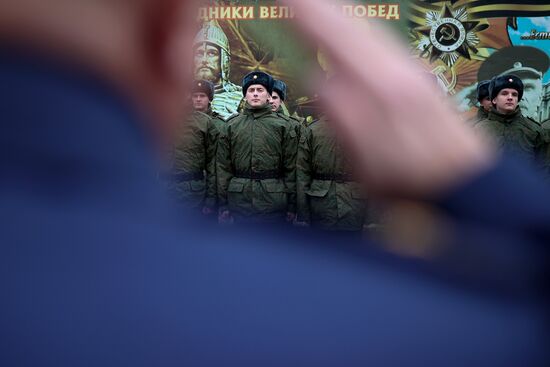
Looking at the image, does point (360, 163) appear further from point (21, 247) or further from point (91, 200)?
point (21, 247)

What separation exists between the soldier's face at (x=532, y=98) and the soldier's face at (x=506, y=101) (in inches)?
107

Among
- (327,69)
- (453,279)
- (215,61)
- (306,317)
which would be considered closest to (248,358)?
(306,317)

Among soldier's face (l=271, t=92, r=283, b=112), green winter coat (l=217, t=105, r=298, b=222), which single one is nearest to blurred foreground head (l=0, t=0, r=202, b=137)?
green winter coat (l=217, t=105, r=298, b=222)

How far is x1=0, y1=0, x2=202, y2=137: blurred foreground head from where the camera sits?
2.24 ft

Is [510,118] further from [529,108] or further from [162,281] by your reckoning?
[162,281]

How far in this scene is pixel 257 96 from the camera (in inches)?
177

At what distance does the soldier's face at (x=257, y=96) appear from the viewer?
14.7ft

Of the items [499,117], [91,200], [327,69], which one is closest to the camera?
[327,69]

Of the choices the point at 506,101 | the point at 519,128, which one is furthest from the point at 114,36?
the point at 506,101

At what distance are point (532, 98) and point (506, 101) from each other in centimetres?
294

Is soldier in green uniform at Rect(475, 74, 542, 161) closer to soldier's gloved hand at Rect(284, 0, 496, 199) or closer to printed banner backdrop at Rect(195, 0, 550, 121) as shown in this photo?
printed banner backdrop at Rect(195, 0, 550, 121)

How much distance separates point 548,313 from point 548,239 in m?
0.10

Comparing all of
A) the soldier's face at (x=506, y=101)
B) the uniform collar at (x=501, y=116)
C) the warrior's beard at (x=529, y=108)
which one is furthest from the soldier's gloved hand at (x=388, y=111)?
the warrior's beard at (x=529, y=108)

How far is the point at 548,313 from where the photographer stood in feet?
2.37
